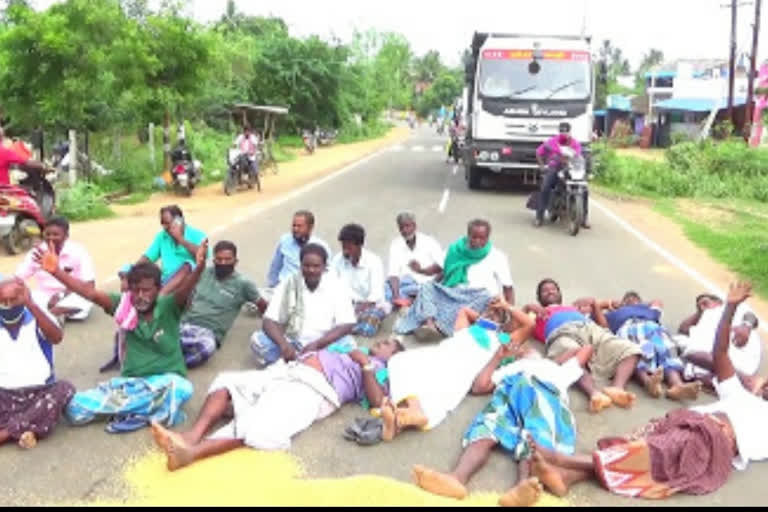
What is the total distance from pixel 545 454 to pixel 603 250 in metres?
7.16

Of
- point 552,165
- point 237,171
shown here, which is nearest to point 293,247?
point 552,165

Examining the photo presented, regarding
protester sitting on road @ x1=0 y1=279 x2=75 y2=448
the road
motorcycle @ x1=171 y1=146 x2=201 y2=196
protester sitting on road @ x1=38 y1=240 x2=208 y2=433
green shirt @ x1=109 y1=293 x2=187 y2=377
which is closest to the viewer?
the road

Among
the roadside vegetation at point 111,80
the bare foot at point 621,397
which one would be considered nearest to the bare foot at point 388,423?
the bare foot at point 621,397

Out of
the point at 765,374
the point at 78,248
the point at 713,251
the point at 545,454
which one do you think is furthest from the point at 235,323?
the point at 713,251

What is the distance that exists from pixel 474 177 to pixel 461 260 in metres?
11.9

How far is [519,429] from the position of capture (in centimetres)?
417

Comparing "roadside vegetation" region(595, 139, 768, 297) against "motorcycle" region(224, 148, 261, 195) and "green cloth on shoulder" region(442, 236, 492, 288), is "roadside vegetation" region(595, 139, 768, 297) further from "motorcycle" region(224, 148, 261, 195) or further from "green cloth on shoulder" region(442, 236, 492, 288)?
"motorcycle" region(224, 148, 261, 195)

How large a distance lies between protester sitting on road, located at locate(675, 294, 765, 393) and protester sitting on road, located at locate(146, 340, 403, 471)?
2189 mm

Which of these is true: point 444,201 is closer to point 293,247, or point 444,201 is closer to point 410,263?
point 410,263

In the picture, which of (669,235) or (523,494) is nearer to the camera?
(523,494)

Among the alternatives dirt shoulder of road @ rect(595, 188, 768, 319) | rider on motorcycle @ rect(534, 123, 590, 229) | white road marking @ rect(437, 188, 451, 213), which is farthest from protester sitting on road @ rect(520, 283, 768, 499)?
white road marking @ rect(437, 188, 451, 213)

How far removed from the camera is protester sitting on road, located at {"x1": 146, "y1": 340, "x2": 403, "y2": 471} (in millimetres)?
4023

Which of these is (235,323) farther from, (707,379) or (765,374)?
(765,374)

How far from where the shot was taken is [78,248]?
646cm
